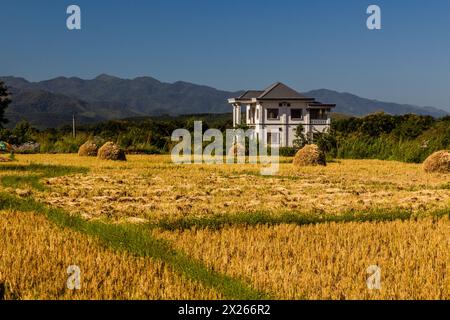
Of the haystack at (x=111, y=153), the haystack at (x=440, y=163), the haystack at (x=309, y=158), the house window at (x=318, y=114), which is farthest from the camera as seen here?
the house window at (x=318, y=114)

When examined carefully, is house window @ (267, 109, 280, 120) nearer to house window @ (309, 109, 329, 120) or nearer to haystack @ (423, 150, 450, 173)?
house window @ (309, 109, 329, 120)

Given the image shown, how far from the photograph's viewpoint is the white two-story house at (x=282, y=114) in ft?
177

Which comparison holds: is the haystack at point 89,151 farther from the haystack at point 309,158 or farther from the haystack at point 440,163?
the haystack at point 440,163

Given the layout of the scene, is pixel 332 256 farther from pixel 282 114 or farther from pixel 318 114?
pixel 318 114

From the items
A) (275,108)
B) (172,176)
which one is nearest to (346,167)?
(172,176)

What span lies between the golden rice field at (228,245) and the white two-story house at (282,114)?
38.1m

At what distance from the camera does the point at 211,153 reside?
109ft

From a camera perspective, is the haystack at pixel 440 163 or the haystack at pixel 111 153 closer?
the haystack at pixel 440 163

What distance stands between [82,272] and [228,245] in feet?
7.68

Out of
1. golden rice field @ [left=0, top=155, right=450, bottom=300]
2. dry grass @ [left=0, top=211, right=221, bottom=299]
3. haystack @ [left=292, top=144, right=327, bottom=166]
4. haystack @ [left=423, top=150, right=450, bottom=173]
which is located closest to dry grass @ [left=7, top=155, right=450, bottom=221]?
golden rice field @ [left=0, top=155, right=450, bottom=300]

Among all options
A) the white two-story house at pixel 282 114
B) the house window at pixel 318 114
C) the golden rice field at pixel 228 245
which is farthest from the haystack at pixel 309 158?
the house window at pixel 318 114

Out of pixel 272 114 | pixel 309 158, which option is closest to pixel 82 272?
pixel 309 158

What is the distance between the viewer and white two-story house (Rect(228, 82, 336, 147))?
5397cm
